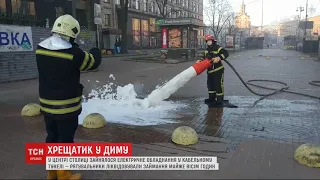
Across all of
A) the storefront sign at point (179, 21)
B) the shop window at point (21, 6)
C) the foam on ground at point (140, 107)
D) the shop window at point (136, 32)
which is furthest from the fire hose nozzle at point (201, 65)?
the shop window at point (136, 32)

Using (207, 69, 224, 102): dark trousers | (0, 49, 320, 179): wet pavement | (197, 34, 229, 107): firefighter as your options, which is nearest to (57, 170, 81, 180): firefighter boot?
(0, 49, 320, 179): wet pavement

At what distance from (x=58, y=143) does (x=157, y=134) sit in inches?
86.0

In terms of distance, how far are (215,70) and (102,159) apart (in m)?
4.55

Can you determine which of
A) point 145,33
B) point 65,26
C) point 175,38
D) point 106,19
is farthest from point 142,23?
point 65,26

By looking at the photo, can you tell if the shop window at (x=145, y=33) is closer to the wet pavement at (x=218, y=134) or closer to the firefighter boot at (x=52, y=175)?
the wet pavement at (x=218, y=134)

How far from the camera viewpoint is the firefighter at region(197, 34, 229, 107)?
7461mm

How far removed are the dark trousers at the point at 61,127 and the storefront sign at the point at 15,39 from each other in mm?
10277

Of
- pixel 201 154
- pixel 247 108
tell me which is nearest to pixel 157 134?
pixel 201 154

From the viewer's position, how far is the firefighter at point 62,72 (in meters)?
3.25

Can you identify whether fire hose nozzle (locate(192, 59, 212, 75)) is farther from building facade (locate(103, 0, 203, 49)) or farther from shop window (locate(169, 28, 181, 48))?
building facade (locate(103, 0, 203, 49))

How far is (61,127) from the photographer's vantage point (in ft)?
11.4

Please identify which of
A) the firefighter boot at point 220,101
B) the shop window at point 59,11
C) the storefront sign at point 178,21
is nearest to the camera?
the firefighter boot at point 220,101

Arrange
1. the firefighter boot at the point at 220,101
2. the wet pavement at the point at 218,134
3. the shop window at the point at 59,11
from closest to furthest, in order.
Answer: the wet pavement at the point at 218,134
the firefighter boot at the point at 220,101
the shop window at the point at 59,11

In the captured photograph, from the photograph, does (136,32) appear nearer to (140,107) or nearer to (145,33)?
(145,33)
